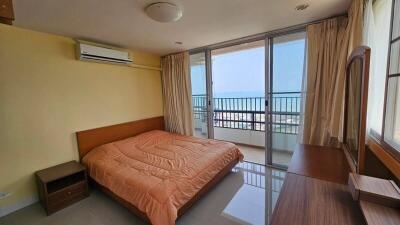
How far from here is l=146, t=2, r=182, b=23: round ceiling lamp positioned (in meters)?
1.78

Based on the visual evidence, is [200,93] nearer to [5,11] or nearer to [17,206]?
[5,11]

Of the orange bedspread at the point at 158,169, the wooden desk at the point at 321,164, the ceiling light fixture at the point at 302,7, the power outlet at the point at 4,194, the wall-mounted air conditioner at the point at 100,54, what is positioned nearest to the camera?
the wooden desk at the point at 321,164

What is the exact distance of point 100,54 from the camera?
2.89 meters

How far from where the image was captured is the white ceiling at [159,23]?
182 centimetres

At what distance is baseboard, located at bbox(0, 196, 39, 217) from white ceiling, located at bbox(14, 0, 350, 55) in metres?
2.29

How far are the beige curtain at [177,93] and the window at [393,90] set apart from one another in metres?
3.01

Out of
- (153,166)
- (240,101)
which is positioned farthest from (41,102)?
(240,101)

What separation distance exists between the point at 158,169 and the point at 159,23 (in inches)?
74.5

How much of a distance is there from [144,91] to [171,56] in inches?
39.4

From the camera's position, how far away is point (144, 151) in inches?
113

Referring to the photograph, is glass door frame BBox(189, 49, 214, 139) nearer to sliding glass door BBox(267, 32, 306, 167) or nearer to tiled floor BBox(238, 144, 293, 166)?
tiled floor BBox(238, 144, 293, 166)

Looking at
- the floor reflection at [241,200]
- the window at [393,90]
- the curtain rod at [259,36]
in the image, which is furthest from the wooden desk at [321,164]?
the curtain rod at [259,36]

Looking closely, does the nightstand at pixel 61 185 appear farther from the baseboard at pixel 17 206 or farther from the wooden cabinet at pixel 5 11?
the wooden cabinet at pixel 5 11

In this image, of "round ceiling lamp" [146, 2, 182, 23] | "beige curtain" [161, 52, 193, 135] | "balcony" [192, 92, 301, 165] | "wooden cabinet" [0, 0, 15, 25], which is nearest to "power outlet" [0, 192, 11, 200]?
"wooden cabinet" [0, 0, 15, 25]
